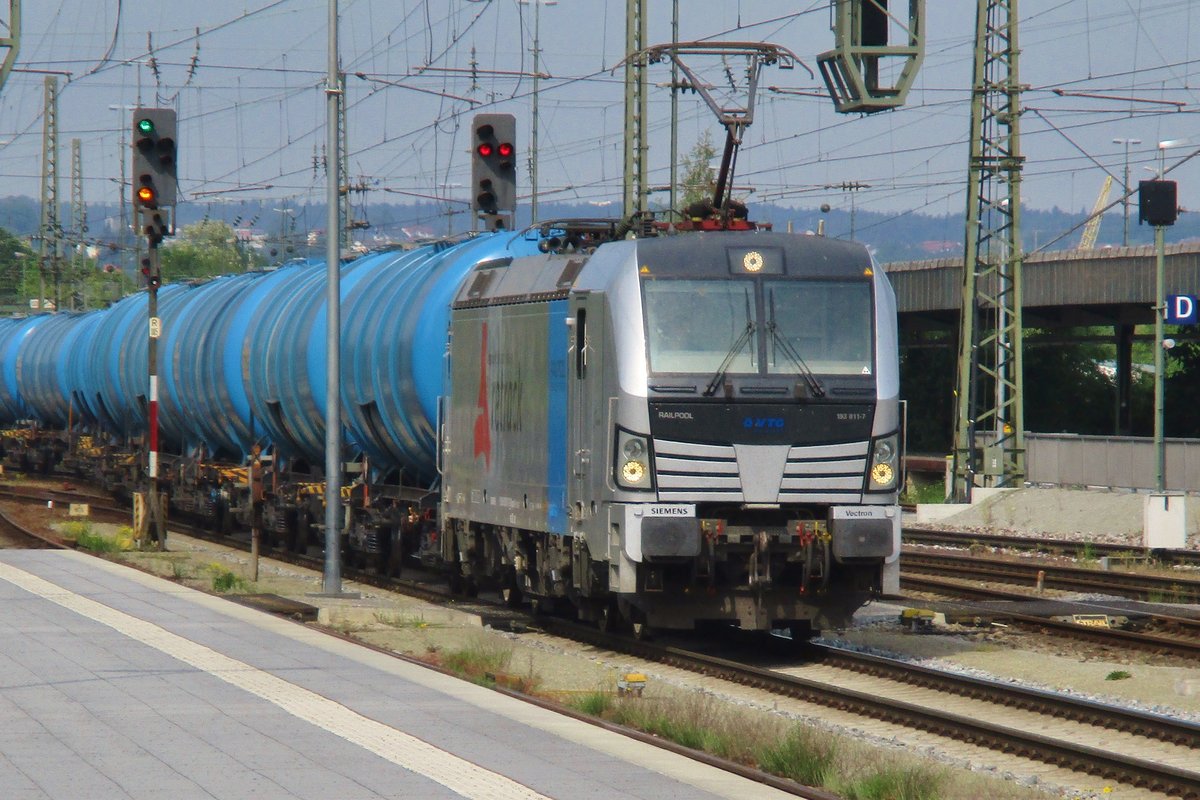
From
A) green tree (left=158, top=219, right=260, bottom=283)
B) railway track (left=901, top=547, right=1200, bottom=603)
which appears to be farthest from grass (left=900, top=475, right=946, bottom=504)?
green tree (left=158, top=219, right=260, bottom=283)

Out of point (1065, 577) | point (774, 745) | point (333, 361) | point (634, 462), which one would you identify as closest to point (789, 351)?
point (634, 462)

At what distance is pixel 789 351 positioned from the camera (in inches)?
582

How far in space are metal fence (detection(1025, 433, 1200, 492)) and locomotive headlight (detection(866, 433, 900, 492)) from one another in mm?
21820

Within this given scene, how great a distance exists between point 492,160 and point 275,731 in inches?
463

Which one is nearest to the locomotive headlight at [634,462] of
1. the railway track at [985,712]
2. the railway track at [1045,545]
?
the railway track at [985,712]

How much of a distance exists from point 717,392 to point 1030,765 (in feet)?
15.1

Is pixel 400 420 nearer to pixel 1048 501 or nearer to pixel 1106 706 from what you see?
pixel 1106 706

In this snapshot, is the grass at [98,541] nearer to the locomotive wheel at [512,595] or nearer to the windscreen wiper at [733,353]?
the locomotive wheel at [512,595]

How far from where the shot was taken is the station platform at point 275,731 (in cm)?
869

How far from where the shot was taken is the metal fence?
35.3 meters

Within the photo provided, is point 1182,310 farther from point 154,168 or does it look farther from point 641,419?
point 641,419

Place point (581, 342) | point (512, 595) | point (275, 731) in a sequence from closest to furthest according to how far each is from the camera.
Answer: point (275, 731) < point (581, 342) < point (512, 595)

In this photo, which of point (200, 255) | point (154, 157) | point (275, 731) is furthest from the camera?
point (200, 255)

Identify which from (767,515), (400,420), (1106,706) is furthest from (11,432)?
(1106,706)
